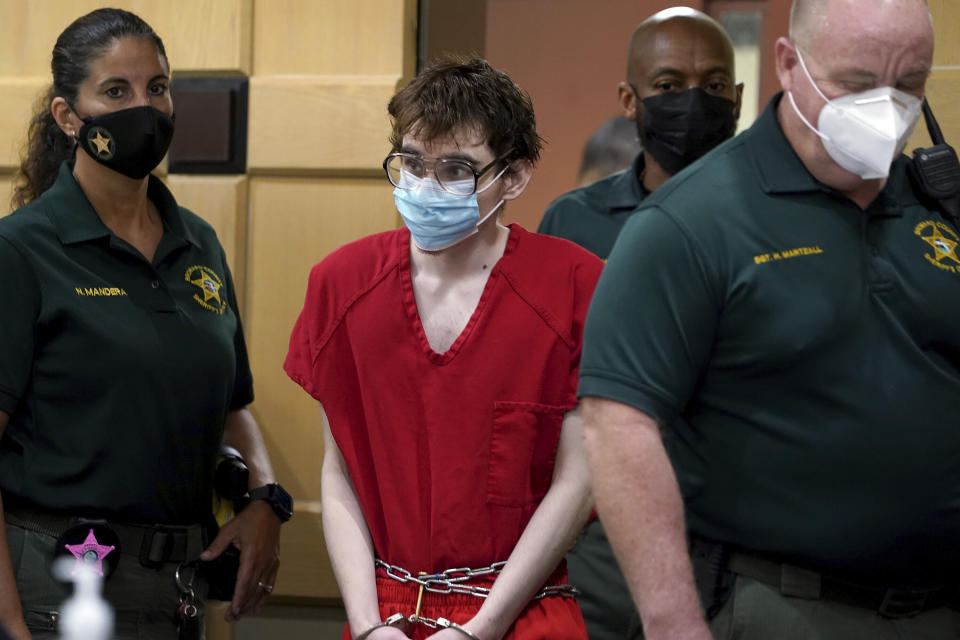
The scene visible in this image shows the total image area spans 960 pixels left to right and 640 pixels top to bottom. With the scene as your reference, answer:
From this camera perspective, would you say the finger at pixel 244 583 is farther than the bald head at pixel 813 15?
Yes

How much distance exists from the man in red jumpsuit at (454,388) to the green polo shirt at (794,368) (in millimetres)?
351

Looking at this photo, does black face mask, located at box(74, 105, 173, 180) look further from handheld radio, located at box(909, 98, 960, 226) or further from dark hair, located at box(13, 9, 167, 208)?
handheld radio, located at box(909, 98, 960, 226)

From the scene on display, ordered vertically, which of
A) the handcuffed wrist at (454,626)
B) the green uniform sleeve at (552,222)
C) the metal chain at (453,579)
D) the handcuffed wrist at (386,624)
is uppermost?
the green uniform sleeve at (552,222)

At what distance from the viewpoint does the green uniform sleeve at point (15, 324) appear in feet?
7.76

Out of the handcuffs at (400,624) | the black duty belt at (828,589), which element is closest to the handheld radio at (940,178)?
the black duty belt at (828,589)

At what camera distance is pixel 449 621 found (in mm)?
2064

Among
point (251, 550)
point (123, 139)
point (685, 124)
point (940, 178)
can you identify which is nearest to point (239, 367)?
point (251, 550)

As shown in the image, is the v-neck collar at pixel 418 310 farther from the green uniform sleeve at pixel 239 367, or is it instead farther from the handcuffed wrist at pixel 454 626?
the green uniform sleeve at pixel 239 367

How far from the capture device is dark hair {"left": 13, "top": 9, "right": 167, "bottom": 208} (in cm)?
265

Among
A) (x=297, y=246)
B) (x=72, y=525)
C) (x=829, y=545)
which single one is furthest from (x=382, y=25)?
(x=829, y=545)

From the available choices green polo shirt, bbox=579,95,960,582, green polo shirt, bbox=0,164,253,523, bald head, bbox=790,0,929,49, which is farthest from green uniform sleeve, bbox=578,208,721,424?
green polo shirt, bbox=0,164,253,523

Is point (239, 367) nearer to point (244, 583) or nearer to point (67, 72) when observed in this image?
point (244, 583)

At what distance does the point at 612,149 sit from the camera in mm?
4844

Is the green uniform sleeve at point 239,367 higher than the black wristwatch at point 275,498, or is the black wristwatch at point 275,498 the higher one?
the green uniform sleeve at point 239,367
